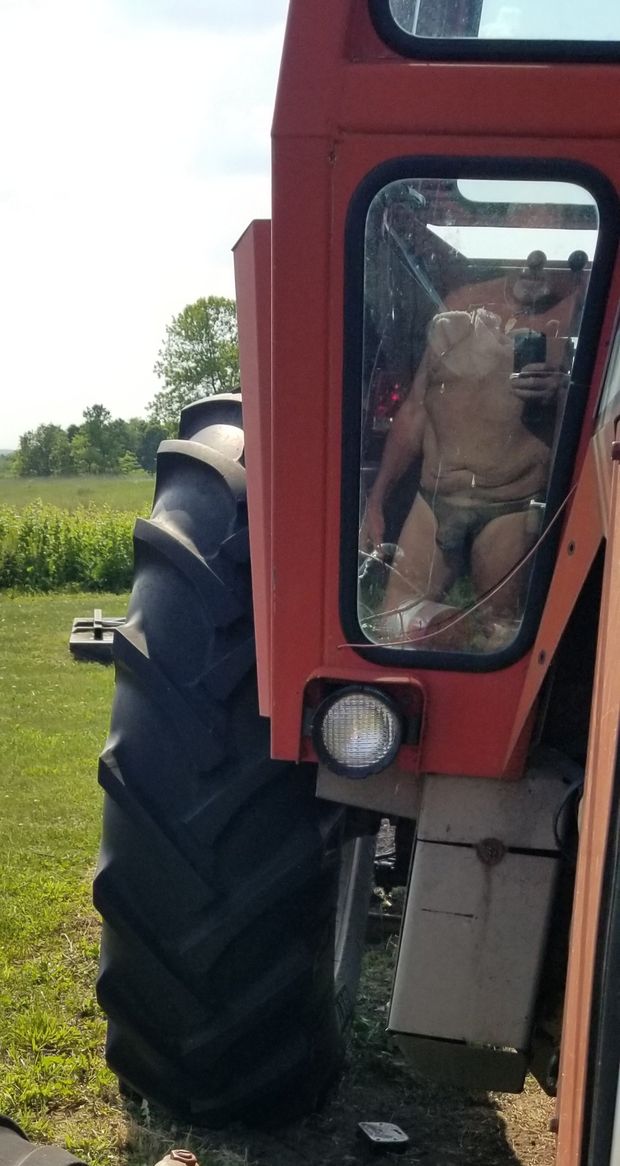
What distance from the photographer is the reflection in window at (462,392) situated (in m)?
1.98

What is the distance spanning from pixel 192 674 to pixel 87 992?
5.20 feet

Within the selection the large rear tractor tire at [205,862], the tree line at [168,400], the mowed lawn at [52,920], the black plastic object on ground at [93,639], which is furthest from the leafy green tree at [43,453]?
the large rear tractor tire at [205,862]

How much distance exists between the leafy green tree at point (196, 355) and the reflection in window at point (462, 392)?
51573 mm

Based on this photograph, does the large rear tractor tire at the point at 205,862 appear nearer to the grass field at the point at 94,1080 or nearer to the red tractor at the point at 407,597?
the red tractor at the point at 407,597

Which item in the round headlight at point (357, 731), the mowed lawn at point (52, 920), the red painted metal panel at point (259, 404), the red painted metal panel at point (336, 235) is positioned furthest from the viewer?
the mowed lawn at point (52, 920)

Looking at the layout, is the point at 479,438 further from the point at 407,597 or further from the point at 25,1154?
the point at 25,1154

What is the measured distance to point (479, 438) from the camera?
207 cm

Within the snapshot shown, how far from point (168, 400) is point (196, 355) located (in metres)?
2.61

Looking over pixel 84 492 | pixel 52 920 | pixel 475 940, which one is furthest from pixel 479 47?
pixel 84 492

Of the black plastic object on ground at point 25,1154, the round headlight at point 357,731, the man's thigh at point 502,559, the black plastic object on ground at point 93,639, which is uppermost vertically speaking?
the man's thigh at point 502,559

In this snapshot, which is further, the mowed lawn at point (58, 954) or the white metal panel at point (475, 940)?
the mowed lawn at point (58, 954)

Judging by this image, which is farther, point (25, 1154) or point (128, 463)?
point (128, 463)

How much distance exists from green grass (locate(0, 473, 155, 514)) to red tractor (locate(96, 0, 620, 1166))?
18.8 m

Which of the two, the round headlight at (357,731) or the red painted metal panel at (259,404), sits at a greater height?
the red painted metal panel at (259,404)
